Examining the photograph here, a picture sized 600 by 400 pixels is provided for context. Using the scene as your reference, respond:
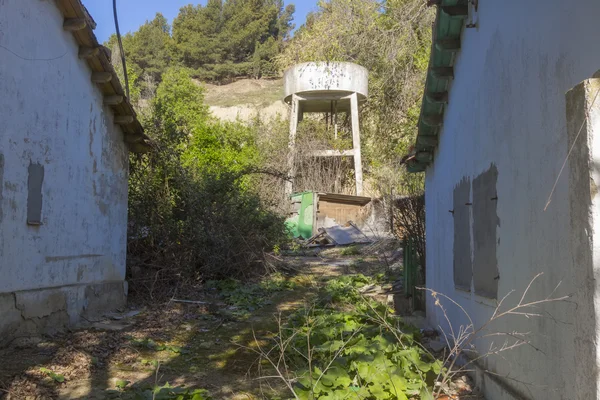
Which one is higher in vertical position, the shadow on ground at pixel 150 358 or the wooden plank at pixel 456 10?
the wooden plank at pixel 456 10

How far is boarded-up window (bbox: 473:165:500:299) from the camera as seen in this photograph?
5.65 metres

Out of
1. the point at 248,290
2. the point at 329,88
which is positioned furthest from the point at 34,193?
the point at 329,88

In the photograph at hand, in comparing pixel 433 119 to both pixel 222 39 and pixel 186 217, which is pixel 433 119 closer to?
pixel 186 217

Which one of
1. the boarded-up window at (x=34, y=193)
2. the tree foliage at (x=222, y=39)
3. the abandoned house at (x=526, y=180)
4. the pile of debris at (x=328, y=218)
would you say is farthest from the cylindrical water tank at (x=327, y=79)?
the tree foliage at (x=222, y=39)

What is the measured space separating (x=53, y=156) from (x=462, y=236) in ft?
18.6

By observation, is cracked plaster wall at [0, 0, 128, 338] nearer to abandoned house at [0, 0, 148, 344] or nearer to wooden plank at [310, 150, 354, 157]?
abandoned house at [0, 0, 148, 344]

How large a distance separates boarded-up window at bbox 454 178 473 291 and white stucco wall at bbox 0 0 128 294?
5.44 metres

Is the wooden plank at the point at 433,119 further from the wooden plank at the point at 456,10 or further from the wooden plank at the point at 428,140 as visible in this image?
the wooden plank at the point at 456,10

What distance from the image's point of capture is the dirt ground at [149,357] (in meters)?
6.52

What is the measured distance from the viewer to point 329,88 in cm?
2544

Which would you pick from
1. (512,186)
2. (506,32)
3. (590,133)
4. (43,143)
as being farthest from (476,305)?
(43,143)

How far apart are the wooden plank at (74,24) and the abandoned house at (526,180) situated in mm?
5059

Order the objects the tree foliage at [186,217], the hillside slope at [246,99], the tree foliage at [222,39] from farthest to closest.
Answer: the tree foliage at [222,39], the hillside slope at [246,99], the tree foliage at [186,217]

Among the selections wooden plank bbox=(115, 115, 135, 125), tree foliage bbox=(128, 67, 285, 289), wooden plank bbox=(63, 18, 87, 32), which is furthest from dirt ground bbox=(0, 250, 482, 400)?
wooden plank bbox=(63, 18, 87, 32)
